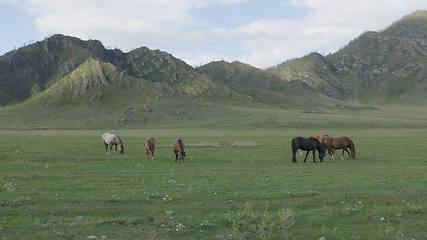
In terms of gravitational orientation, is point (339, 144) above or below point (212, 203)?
above

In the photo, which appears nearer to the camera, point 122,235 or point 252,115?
point 122,235

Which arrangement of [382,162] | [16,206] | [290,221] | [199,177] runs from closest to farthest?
1. [290,221]
2. [16,206]
3. [199,177]
4. [382,162]

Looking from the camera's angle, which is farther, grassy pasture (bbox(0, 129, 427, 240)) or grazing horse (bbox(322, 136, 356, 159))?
grazing horse (bbox(322, 136, 356, 159))

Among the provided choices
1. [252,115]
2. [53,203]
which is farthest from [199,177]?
[252,115]

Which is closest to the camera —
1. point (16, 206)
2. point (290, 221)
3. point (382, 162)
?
point (290, 221)

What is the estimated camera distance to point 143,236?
11.3m

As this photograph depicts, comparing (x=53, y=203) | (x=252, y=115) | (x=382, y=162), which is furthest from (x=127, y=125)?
(x=53, y=203)

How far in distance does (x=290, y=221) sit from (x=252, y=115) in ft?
459

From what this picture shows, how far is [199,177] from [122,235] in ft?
38.3

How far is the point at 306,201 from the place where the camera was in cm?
1592

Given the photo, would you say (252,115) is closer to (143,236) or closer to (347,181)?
(347,181)

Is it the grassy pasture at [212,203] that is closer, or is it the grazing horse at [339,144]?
the grassy pasture at [212,203]

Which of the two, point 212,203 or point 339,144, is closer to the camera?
point 212,203

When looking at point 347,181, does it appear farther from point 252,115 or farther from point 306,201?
point 252,115
